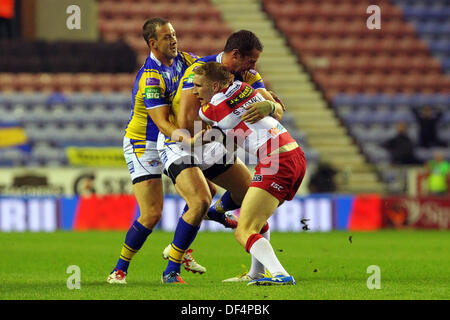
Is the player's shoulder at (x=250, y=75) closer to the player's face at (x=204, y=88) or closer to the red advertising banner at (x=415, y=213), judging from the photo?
the player's face at (x=204, y=88)

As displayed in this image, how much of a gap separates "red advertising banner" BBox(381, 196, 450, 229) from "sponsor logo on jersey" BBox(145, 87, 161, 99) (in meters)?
10.3

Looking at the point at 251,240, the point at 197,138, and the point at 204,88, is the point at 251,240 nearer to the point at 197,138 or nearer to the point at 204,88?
the point at 197,138

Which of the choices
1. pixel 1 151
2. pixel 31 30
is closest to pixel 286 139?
pixel 1 151

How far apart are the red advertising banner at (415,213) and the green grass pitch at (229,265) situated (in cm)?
63

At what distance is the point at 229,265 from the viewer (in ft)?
34.5

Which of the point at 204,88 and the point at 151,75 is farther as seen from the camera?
the point at 151,75

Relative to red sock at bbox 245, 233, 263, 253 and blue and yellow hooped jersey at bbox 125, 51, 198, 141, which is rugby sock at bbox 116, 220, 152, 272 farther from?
red sock at bbox 245, 233, 263, 253

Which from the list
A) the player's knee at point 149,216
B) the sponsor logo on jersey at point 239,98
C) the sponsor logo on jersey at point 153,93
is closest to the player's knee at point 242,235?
the sponsor logo on jersey at point 239,98

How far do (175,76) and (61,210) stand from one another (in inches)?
386

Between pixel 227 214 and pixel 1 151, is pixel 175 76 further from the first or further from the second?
pixel 1 151

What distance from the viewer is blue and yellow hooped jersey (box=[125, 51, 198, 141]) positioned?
8070 mm

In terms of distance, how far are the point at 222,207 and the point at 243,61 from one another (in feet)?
5.14

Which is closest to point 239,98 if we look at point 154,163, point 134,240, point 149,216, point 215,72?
point 215,72

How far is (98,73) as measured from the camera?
2234 cm
